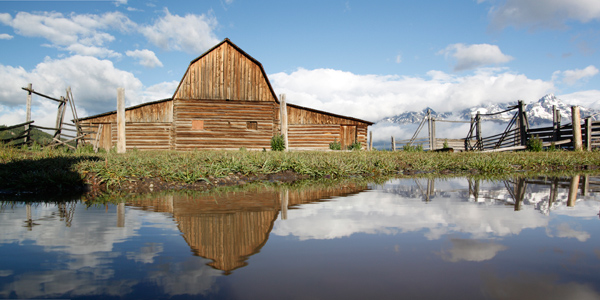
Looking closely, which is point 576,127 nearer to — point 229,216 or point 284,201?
point 284,201

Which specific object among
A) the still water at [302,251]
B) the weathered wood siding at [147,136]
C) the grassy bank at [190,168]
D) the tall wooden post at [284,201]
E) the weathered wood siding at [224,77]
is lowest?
the still water at [302,251]

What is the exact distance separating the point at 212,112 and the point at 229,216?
19.3 meters

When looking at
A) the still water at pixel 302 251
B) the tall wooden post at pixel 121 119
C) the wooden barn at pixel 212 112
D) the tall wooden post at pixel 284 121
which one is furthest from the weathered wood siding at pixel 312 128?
the still water at pixel 302 251

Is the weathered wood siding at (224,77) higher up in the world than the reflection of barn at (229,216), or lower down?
higher up

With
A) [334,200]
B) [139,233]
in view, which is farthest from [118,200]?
[334,200]

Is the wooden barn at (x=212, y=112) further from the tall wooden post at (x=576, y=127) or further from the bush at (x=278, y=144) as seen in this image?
the tall wooden post at (x=576, y=127)

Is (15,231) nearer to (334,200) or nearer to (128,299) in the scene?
(128,299)

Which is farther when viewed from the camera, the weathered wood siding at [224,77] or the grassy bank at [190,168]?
the weathered wood siding at [224,77]

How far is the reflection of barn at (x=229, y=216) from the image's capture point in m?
2.45

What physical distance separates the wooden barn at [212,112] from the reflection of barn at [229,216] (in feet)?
55.4

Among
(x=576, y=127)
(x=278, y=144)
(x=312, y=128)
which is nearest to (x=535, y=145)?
(x=576, y=127)

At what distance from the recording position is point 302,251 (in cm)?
241

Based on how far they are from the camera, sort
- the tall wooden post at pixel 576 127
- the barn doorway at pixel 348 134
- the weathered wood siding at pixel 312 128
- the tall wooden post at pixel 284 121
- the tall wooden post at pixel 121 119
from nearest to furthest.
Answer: the tall wooden post at pixel 121 119 → the tall wooden post at pixel 284 121 → the tall wooden post at pixel 576 127 → the weathered wood siding at pixel 312 128 → the barn doorway at pixel 348 134

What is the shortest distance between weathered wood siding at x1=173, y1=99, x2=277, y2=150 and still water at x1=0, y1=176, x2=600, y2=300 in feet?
58.9
